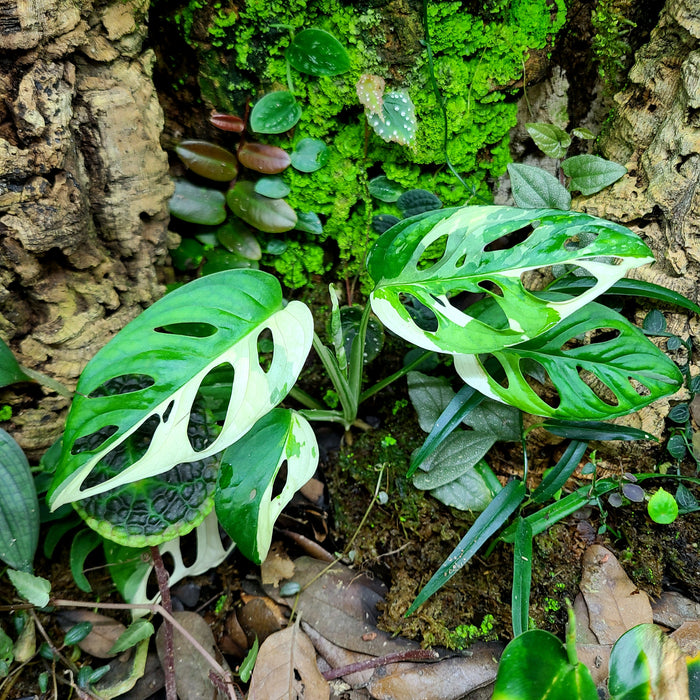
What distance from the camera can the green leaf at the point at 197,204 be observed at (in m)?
1.40

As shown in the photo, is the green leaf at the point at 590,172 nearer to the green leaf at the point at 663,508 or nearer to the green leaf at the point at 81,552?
the green leaf at the point at 663,508

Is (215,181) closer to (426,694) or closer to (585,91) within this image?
(585,91)

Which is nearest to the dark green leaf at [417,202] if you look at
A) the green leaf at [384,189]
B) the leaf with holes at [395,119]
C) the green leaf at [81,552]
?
the green leaf at [384,189]

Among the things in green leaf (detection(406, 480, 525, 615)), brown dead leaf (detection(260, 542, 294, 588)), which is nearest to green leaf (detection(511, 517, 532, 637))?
green leaf (detection(406, 480, 525, 615))

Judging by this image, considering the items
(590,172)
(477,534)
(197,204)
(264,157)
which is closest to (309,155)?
(264,157)

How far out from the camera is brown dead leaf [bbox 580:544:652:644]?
1.12 m

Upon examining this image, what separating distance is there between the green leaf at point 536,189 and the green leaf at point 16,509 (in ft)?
4.27

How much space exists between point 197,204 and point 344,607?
1.12 m

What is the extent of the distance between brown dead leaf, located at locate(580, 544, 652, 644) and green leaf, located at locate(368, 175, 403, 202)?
1044 mm

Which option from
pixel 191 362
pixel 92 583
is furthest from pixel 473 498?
pixel 92 583

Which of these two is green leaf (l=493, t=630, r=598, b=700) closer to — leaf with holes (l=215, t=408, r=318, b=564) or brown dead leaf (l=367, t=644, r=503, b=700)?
brown dead leaf (l=367, t=644, r=503, b=700)

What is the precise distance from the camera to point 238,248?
4.81 ft

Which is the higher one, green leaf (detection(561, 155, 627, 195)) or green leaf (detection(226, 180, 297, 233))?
green leaf (detection(561, 155, 627, 195))

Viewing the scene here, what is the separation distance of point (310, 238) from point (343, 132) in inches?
12.2
